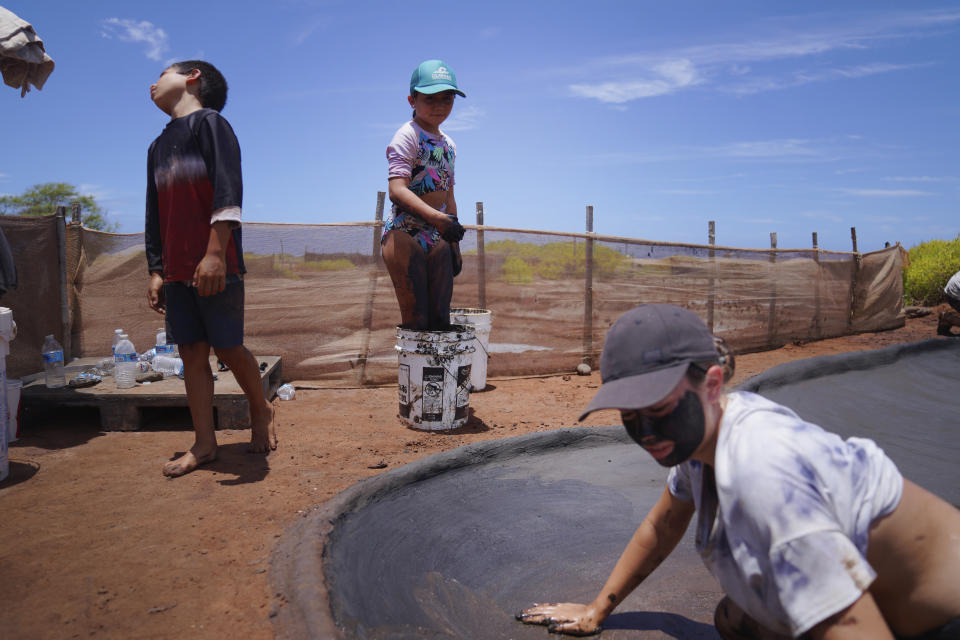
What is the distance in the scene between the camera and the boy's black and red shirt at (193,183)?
2854 millimetres

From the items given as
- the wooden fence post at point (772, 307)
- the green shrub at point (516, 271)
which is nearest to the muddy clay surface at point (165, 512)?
the green shrub at point (516, 271)

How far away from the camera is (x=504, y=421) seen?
4504mm

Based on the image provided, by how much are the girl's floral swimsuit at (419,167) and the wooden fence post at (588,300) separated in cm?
336

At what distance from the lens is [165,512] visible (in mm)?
2539

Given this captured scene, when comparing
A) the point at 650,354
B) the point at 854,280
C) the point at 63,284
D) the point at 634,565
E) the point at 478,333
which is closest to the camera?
the point at 650,354

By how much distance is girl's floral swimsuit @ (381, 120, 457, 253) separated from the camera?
3658mm

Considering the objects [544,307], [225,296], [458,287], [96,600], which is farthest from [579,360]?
[96,600]

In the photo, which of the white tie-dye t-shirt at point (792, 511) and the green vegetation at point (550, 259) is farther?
the green vegetation at point (550, 259)

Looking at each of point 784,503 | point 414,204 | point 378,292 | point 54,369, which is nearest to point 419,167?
point 414,204

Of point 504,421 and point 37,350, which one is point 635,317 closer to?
point 504,421

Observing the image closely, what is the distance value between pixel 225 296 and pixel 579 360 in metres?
4.63

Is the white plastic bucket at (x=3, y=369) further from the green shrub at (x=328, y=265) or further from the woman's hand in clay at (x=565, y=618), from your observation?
the green shrub at (x=328, y=265)

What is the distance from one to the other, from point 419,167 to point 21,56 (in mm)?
2335

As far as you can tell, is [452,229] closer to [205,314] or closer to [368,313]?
[205,314]
